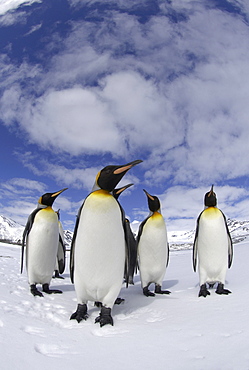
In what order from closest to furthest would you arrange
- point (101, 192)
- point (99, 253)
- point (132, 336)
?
1. point (132, 336)
2. point (99, 253)
3. point (101, 192)

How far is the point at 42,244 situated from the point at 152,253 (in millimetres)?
1815

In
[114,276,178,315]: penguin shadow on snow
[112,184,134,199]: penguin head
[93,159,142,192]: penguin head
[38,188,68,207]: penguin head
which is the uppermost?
[93,159,142,192]: penguin head

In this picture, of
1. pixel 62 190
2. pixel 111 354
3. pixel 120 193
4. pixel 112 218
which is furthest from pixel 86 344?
pixel 62 190

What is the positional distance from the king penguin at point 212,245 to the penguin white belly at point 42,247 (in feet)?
8.07

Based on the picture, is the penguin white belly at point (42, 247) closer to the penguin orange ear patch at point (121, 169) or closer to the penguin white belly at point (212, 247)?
the penguin orange ear patch at point (121, 169)

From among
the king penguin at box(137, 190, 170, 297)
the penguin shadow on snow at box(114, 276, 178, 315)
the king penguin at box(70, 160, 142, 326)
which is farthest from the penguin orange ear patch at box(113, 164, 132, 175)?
the king penguin at box(137, 190, 170, 297)

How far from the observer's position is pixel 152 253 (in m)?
4.52

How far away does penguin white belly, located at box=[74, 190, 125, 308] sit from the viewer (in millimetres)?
2998

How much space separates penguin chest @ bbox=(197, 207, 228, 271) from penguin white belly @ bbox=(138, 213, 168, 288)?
62 cm

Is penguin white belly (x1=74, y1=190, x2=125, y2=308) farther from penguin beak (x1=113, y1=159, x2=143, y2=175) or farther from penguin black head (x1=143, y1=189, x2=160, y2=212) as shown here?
penguin black head (x1=143, y1=189, x2=160, y2=212)

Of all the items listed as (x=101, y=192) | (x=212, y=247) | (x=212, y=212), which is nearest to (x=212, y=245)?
(x=212, y=247)

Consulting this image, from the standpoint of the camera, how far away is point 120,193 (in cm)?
448

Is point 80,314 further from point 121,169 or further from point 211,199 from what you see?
point 211,199

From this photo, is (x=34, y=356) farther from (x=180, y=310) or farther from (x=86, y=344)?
(x=180, y=310)
